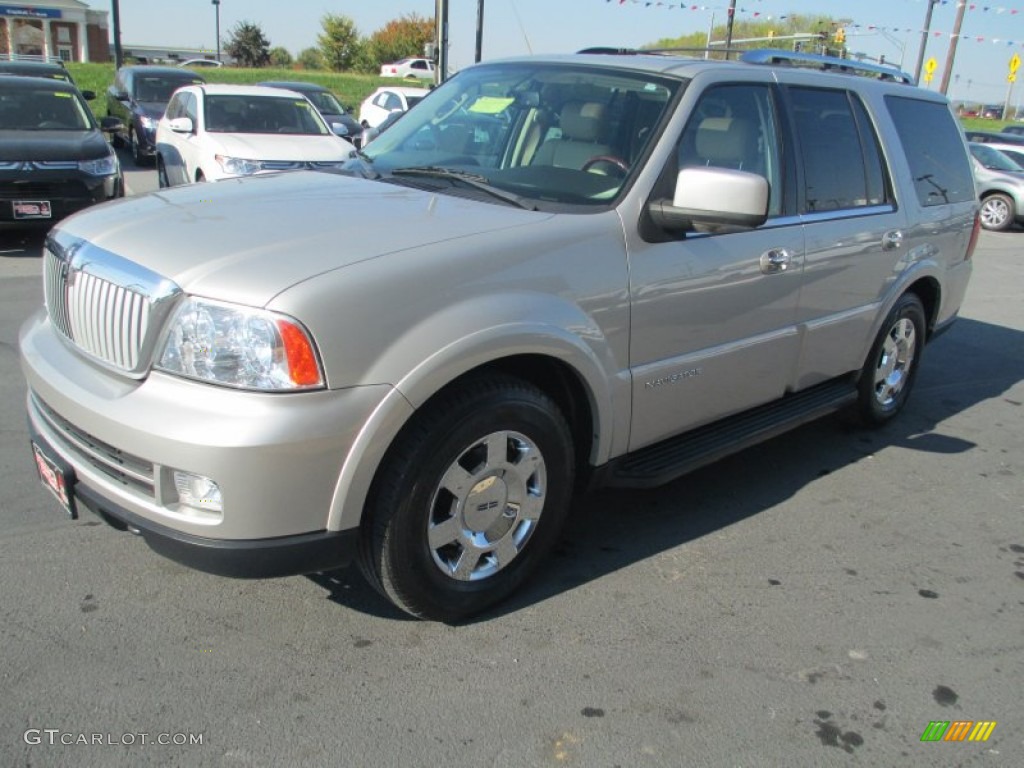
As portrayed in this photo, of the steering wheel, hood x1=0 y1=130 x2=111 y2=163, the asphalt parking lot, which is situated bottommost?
the asphalt parking lot

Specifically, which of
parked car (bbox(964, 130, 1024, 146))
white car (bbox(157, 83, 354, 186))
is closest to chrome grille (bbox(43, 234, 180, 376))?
white car (bbox(157, 83, 354, 186))

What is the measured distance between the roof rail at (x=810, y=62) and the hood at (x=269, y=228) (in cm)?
224

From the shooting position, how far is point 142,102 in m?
16.6

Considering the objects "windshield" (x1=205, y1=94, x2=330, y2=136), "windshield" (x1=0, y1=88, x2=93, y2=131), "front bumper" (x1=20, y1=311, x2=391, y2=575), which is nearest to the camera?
"front bumper" (x1=20, y1=311, x2=391, y2=575)

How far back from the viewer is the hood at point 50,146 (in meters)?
8.41

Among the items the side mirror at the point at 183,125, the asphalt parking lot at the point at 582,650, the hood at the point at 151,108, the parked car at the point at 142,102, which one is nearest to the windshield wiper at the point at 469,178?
the asphalt parking lot at the point at 582,650

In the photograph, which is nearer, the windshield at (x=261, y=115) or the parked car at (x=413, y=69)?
Answer: the windshield at (x=261, y=115)

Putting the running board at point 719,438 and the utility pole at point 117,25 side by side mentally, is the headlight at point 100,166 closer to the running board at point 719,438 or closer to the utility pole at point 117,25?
the running board at point 719,438

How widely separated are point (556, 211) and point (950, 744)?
7.04ft

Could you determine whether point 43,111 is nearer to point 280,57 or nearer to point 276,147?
point 276,147

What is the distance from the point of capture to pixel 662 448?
12.0 feet

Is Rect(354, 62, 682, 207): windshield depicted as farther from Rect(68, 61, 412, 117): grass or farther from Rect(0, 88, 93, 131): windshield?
Rect(68, 61, 412, 117): grass

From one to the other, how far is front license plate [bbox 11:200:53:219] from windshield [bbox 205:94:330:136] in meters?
2.65

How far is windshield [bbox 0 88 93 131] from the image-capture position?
31.3ft
